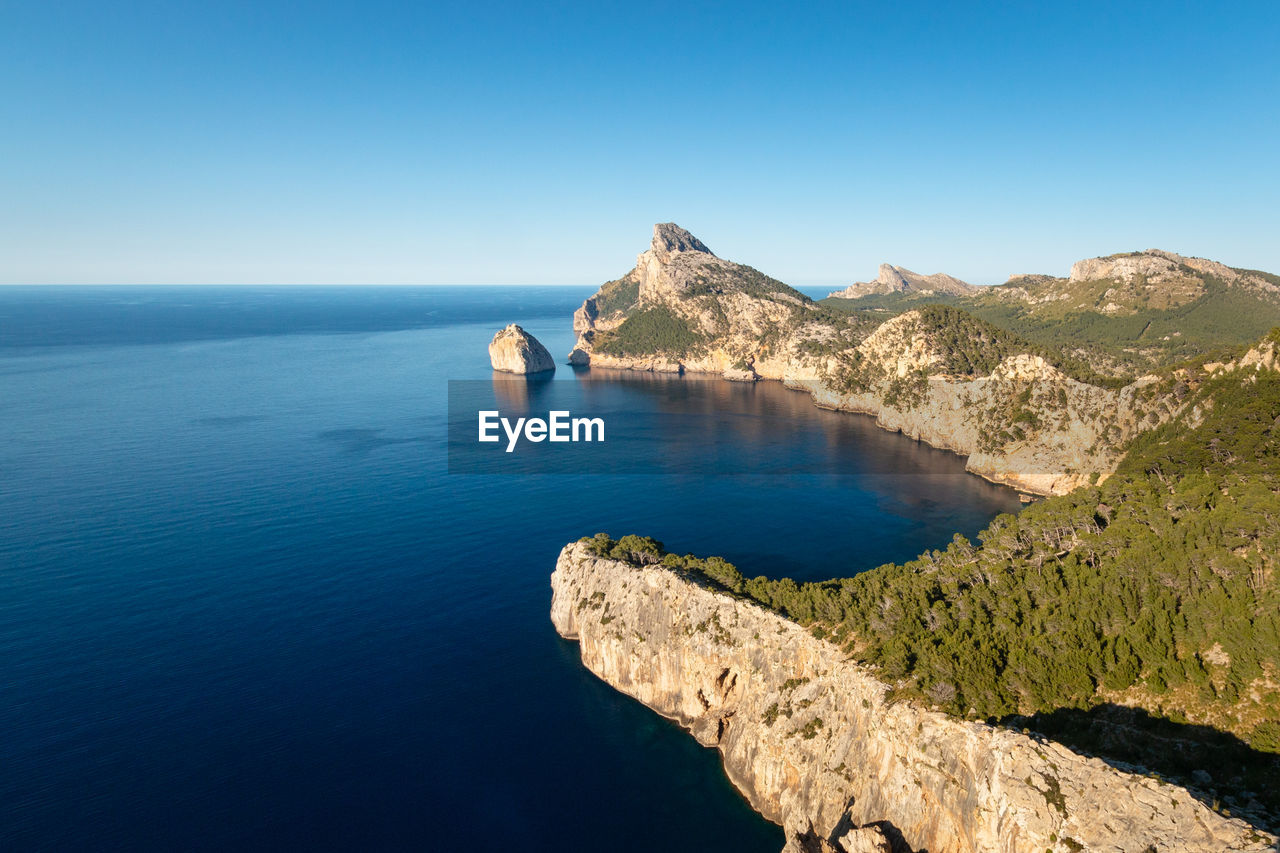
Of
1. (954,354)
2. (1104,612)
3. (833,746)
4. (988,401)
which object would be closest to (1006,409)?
(988,401)

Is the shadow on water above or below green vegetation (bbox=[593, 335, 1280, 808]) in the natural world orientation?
below

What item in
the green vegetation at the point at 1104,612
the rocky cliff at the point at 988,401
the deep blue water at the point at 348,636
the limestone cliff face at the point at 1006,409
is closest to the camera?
the green vegetation at the point at 1104,612

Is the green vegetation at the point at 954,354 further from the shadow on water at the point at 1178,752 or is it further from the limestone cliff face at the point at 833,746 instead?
the limestone cliff face at the point at 833,746

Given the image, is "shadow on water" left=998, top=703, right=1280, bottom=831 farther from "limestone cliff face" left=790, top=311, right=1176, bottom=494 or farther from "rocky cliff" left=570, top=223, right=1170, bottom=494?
"limestone cliff face" left=790, top=311, right=1176, bottom=494

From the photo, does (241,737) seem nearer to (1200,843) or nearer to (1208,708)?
(1200,843)

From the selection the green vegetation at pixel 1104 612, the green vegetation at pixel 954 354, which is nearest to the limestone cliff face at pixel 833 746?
the green vegetation at pixel 1104 612

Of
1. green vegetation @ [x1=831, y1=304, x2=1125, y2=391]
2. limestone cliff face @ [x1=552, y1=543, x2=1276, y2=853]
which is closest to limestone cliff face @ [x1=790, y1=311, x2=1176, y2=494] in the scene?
green vegetation @ [x1=831, y1=304, x2=1125, y2=391]

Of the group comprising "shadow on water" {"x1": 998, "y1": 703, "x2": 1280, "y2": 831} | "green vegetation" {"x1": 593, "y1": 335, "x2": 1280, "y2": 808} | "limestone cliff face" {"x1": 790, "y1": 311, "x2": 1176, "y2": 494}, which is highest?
"limestone cliff face" {"x1": 790, "y1": 311, "x2": 1176, "y2": 494}
